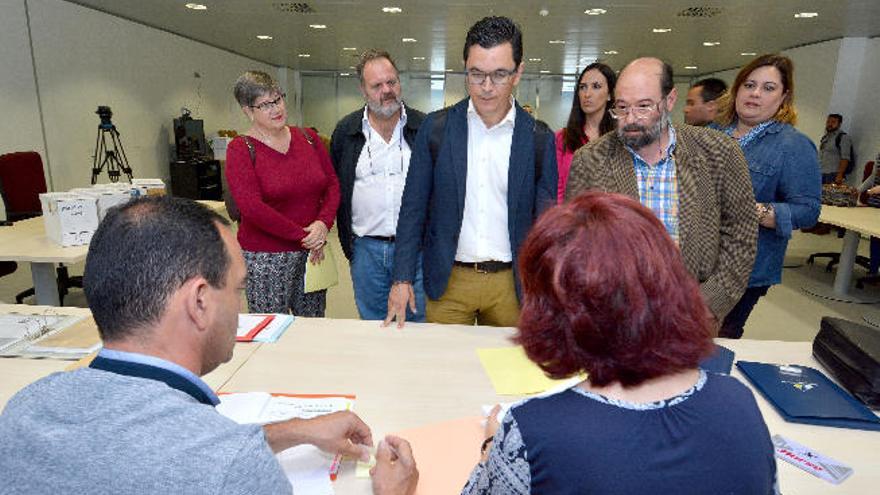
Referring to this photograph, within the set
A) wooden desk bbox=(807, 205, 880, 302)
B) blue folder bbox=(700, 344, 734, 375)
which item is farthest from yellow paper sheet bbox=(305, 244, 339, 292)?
wooden desk bbox=(807, 205, 880, 302)

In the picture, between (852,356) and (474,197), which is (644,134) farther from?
A: (852,356)

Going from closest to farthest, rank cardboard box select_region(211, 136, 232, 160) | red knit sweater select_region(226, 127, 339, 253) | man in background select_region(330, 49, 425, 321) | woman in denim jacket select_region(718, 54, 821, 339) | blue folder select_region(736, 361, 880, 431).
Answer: blue folder select_region(736, 361, 880, 431)
woman in denim jacket select_region(718, 54, 821, 339)
red knit sweater select_region(226, 127, 339, 253)
man in background select_region(330, 49, 425, 321)
cardboard box select_region(211, 136, 232, 160)

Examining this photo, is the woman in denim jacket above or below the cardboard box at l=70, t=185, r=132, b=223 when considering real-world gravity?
above

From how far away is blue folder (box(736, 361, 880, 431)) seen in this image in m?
1.32

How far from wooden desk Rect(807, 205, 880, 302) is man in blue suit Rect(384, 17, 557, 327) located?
3729 mm

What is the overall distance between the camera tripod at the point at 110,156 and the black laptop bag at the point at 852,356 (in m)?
7.44

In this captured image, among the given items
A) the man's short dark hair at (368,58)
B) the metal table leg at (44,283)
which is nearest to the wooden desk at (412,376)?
the man's short dark hair at (368,58)

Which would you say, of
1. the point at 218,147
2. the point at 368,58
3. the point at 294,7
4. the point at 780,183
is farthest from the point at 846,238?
the point at 218,147

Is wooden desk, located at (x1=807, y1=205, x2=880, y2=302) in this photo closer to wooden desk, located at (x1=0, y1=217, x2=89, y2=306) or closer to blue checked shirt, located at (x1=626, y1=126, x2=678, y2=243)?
blue checked shirt, located at (x1=626, y1=126, x2=678, y2=243)

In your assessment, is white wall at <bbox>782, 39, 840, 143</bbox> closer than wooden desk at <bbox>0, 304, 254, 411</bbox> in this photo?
No

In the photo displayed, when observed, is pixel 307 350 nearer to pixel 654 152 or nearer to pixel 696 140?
pixel 654 152

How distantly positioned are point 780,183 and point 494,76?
1.31 m

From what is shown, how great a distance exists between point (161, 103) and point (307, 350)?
8466 mm

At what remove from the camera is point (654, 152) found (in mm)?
1828
